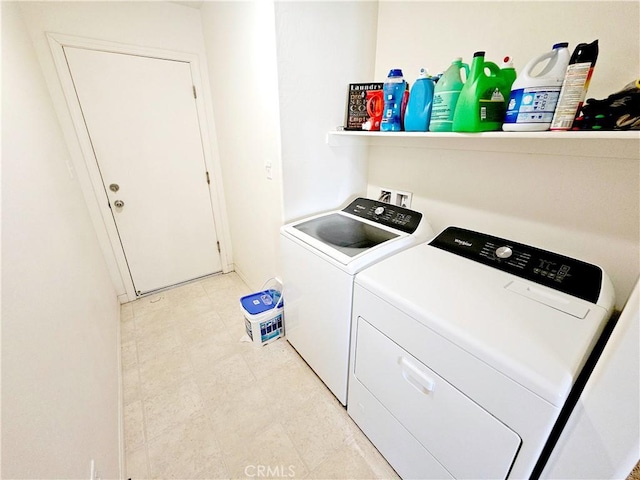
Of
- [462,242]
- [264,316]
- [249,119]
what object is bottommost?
[264,316]

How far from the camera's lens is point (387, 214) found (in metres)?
1.67

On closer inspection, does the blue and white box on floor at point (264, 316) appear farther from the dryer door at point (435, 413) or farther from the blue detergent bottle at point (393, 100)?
the blue detergent bottle at point (393, 100)

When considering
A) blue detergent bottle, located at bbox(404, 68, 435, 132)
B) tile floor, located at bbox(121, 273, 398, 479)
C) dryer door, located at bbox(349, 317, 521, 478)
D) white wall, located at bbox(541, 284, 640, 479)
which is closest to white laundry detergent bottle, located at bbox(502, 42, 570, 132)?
blue detergent bottle, located at bbox(404, 68, 435, 132)

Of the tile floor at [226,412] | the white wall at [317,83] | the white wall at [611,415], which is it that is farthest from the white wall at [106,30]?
the white wall at [611,415]

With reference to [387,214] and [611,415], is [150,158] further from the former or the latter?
[611,415]

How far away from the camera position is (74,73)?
6.00 ft

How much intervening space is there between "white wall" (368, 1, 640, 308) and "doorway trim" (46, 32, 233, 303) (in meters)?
1.59

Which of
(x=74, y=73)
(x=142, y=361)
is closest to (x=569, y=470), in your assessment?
(x=142, y=361)

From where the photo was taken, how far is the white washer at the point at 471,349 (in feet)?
2.40

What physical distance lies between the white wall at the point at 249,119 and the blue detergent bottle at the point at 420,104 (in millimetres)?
726

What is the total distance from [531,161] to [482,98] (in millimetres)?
405

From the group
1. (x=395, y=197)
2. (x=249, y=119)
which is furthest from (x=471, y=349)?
(x=249, y=119)

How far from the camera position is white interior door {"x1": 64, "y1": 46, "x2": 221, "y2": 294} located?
1.95 m

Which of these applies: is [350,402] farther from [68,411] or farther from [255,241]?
[255,241]
